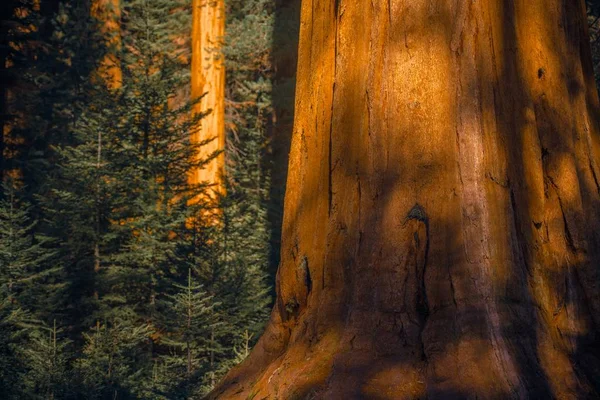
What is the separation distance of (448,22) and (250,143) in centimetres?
1813

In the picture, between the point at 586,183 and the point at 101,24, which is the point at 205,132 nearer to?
the point at 101,24

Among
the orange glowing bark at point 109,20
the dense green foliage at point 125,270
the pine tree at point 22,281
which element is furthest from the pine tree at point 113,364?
the orange glowing bark at point 109,20

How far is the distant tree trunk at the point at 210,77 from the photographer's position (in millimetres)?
18516

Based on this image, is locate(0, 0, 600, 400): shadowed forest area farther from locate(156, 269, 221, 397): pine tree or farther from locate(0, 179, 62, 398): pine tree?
locate(0, 179, 62, 398): pine tree

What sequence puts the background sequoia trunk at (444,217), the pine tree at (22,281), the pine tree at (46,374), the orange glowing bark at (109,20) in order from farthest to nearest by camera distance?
the orange glowing bark at (109,20) < the pine tree at (22,281) < the pine tree at (46,374) < the background sequoia trunk at (444,217)

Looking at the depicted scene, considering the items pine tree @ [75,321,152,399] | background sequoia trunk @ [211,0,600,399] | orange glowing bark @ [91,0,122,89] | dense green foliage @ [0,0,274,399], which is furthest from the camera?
orange glowing bark @ [91,0,122,89]

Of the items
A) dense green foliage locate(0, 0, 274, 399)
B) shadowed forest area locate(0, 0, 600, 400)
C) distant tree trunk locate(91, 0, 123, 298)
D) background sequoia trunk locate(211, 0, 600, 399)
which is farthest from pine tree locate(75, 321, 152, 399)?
distant tree trunk locate(91, 0, 123, 298)

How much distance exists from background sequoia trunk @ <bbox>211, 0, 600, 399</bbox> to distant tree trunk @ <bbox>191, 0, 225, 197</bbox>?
41.7ft

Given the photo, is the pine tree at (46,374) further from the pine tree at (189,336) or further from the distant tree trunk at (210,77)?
the distant tree trunk at (210,77)

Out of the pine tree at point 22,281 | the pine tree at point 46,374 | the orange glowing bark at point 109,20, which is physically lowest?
the pine tree at point 46,374

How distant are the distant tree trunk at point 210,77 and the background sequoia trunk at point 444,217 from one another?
1270cm

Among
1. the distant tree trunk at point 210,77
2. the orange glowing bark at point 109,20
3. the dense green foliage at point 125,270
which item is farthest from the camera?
the orange glowing bark at point 109,20

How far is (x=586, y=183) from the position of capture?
5.52m

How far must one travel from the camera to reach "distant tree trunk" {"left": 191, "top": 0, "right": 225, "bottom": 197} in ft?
60.7
